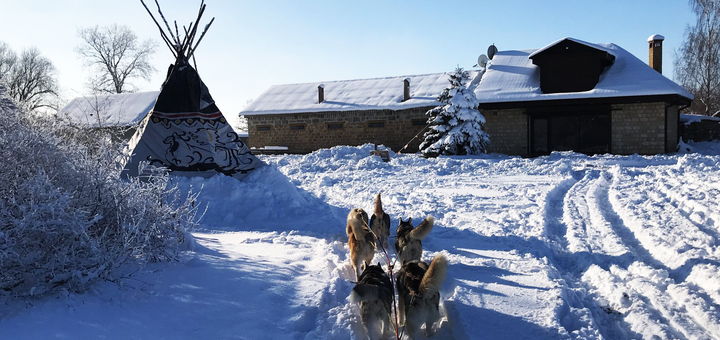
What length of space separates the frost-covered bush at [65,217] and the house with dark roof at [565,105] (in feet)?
60.8

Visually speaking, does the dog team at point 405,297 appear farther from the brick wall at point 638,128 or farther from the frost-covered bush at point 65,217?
the brick wall at point 638,128

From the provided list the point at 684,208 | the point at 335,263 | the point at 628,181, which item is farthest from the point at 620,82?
the point at 335,263

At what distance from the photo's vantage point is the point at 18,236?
3.21 metres

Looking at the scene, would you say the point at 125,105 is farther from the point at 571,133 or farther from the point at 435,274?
the point at 435,274

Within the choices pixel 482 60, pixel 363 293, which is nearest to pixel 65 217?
pixel 363 293

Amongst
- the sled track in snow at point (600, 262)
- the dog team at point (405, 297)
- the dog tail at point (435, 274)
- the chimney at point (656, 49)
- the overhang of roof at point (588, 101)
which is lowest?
the sled track in snow at point (600, 262)

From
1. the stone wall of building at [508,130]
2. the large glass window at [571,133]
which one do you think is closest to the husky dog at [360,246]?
the stone wall of building at [508,130]

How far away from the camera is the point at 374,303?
3.84 meters

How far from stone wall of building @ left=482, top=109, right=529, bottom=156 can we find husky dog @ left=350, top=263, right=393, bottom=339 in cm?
1894

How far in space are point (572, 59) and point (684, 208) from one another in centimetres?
1493

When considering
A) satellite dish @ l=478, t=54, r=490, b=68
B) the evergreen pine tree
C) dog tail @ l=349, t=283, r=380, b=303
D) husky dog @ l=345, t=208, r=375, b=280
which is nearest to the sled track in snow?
dog tail @ l=349, t=283, r=380, b=303

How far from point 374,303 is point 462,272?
6.19ft

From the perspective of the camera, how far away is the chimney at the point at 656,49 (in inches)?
899

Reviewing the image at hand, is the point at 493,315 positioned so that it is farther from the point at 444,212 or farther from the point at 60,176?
the point at 444,212
